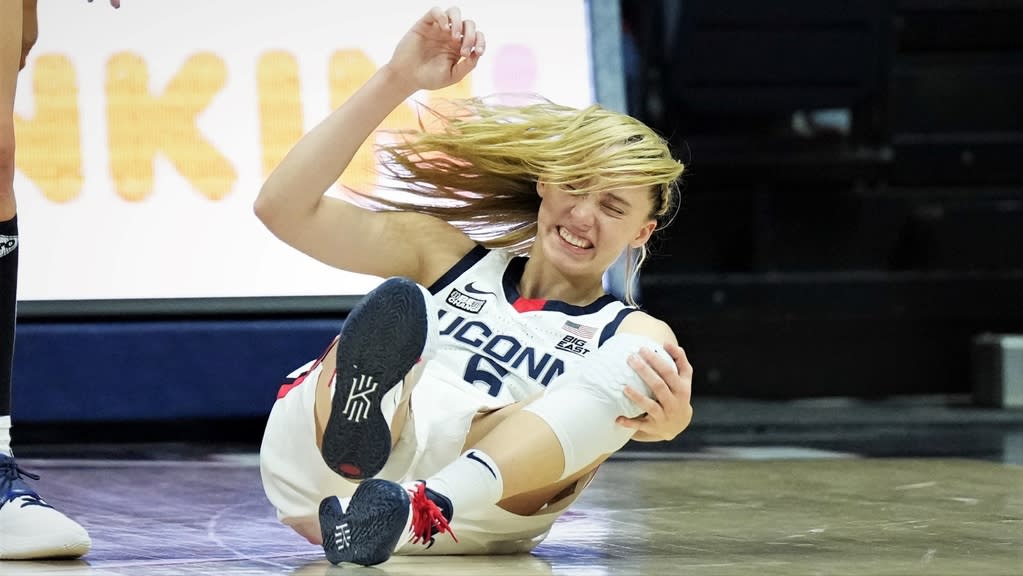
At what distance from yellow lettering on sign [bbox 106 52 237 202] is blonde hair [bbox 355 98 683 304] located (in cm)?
151

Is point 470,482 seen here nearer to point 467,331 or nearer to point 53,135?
point 467,331

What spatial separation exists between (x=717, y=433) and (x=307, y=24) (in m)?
1.56

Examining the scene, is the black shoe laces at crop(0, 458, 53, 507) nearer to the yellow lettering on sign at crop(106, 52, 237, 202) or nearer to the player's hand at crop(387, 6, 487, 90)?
the player's hand at crop(387, 6, 487, 90)

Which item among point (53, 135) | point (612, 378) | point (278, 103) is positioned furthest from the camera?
point (278, 103)

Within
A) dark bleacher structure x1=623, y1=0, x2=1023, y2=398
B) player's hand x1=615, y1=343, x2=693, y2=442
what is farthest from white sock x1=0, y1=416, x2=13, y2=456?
dark bleacher structure x1=623, y1=0, x2=1023, y2=398

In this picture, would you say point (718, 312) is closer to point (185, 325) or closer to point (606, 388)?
point (185, 325)

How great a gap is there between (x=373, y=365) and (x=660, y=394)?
0.34 m

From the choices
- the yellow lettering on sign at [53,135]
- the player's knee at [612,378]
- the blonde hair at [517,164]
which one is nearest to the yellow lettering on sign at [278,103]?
the yellow lettering on sign at [53,135]

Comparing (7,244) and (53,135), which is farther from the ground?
(7,244)

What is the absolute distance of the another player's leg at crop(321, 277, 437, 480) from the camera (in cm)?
146

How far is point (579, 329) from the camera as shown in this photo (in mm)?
1822

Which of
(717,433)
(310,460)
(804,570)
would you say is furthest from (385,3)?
(804,570)

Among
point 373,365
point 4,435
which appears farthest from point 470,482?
point 4,435

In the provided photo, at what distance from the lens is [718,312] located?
4.66 meters
